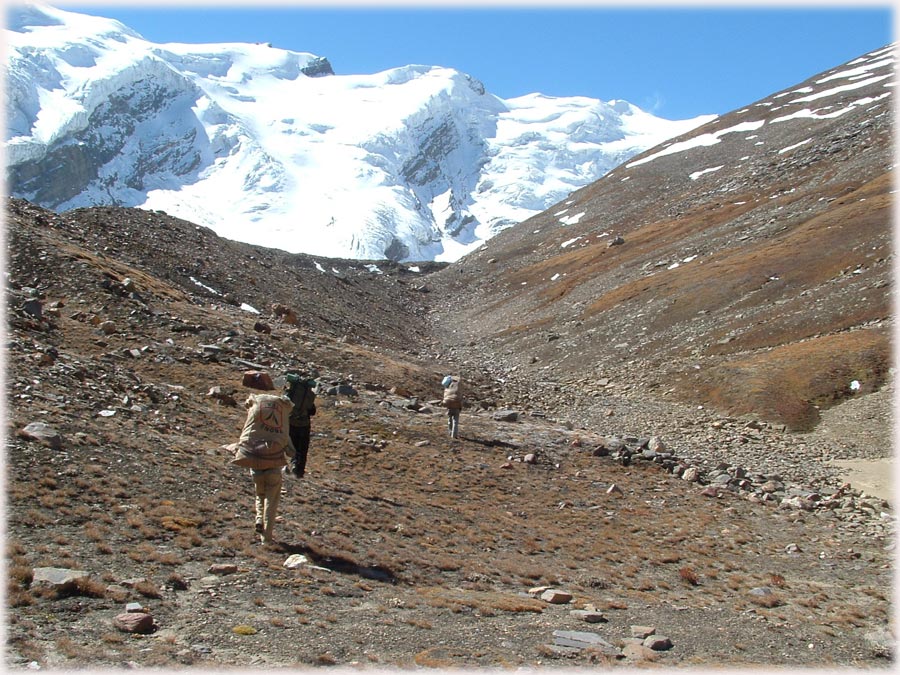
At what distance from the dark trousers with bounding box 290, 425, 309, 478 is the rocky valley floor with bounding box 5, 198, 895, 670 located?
41cm

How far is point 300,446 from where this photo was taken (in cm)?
1631

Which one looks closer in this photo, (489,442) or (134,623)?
(134,623)

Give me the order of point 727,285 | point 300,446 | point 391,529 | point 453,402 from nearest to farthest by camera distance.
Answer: point 391,529 < point 300,446 < point 453,402 < point 727,285

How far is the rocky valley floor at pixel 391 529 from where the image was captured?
9211 mm

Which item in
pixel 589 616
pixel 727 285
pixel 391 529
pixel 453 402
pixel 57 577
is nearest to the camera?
pixel 57 577

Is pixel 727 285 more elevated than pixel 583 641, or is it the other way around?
pixel 727 285

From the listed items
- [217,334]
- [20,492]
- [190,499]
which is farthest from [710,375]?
[20,492]

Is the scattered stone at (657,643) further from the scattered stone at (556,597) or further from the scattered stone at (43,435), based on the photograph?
the scattered stone at (43,435)

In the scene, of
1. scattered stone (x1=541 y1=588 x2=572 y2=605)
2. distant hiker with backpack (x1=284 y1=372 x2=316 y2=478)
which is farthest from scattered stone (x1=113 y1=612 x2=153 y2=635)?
distant hiker with backpack (x1=284 y1=372 x2=316 y2=478)

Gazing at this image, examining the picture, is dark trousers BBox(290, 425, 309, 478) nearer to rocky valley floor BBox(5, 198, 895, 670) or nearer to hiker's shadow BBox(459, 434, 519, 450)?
rocky valley floor BBox(5, 198, 895, 670)

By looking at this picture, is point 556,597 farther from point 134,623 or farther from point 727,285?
point 727,285

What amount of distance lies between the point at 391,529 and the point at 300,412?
10.9 feet

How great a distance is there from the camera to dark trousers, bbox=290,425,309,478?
16156 millimetres

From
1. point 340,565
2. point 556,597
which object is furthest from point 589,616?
point 340,565
